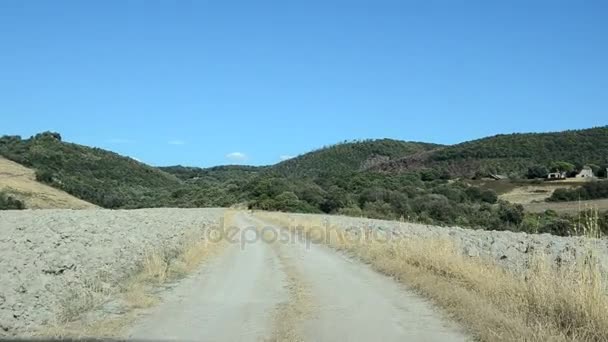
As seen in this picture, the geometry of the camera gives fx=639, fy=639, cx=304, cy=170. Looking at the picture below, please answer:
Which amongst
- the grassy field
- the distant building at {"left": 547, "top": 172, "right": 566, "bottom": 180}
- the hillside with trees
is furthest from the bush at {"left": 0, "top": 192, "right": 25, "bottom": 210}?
the distant building at {"left": 547, "top": 172, "right": 566, "bottom": 180}

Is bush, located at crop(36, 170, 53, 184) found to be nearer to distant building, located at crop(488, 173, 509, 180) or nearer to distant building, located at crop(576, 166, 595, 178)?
distant building, located at crop(488, 173, 509, 180)

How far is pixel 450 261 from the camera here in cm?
1476

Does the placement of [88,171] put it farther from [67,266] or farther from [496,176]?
[67,266]

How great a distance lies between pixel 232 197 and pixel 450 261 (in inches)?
3970

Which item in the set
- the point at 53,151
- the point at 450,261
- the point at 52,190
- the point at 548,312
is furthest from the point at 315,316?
the point at 53,151

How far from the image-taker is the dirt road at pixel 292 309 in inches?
368

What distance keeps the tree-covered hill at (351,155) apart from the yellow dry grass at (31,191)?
266 ft

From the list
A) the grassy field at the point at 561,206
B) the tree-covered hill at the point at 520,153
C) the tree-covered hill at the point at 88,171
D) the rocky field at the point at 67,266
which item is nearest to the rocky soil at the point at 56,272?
the rocky field at the point at 67,266

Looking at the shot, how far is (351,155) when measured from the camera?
17225cm

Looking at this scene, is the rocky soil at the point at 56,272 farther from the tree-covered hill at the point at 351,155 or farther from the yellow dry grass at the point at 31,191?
the tree-covered hill at the point at 351,155

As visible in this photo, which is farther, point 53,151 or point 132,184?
point 132,184

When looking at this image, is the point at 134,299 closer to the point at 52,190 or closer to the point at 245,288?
the point at 245,288

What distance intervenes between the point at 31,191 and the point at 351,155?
108197mm

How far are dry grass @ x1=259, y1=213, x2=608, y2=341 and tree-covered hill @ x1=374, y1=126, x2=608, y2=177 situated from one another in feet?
247
